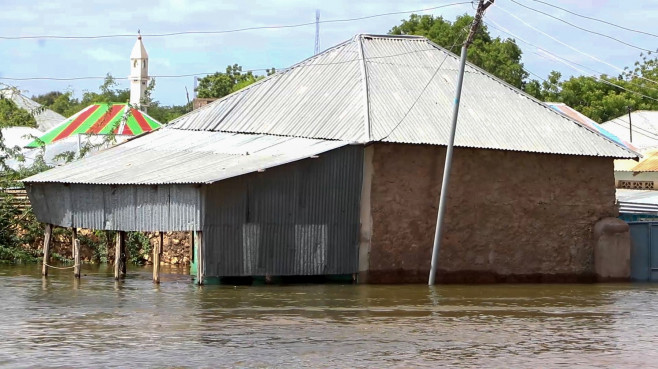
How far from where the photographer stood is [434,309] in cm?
2206

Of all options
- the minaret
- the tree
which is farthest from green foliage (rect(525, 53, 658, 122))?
the minaret

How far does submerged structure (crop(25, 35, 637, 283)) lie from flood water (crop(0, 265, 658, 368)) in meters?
1.12

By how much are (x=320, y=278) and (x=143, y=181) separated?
16.1 feet

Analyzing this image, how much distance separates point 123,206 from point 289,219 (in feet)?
12.0

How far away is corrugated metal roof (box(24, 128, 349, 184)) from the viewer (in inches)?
971

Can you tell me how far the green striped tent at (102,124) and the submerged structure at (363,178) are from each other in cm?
1100

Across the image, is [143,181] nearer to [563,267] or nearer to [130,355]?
[130,355]

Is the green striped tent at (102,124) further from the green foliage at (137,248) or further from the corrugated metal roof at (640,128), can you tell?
the corrugated metal roof at (640,128)

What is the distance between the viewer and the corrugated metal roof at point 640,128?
2371 inches

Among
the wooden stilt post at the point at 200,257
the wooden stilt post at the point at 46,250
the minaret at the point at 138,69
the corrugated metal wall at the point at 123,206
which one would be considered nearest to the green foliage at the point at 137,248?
the wooden stilt post at the point at 46,250

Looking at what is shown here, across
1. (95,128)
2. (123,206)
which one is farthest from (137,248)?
(95,128)

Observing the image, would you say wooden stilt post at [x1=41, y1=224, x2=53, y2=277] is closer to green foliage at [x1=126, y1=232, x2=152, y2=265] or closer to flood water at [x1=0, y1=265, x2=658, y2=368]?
flood water at [x1=0, y1=265, x2=658, y2=368]

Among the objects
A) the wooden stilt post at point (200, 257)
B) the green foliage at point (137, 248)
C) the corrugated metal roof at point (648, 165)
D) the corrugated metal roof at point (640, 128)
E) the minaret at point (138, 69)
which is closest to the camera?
the wooden stilt post at point (200, 257)

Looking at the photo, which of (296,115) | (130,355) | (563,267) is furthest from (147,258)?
(130,355)
